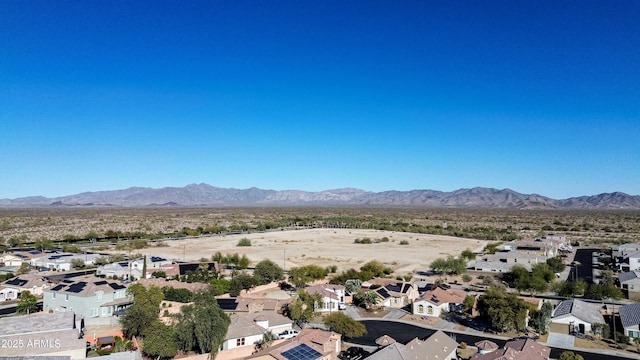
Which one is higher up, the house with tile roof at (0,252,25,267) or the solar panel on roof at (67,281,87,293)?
the solar panel on roof at (67,281,87,293)

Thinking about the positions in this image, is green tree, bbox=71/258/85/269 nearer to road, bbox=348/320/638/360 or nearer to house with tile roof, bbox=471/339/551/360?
road, bbox=348/320/638/360

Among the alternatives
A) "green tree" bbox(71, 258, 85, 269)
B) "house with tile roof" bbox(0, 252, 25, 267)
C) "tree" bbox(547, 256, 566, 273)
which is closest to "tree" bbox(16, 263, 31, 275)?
"house with tile roof" bbox(0, 252, 25, 267)

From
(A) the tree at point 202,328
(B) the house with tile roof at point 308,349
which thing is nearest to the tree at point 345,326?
(B) the house with tile roof at point 308,349

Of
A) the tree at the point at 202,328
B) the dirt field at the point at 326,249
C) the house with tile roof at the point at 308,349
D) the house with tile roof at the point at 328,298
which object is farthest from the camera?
the dirt field at the point at 326,249

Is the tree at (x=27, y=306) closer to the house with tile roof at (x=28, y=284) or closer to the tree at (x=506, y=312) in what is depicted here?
the house with tile roof at (x=28, y=284)

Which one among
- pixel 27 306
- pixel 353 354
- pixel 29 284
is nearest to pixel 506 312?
pixel 353 354

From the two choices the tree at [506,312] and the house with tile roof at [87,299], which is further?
the house with tile roof at [87,299]

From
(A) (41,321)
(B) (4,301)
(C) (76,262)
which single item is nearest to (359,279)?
(A) (41,321)
